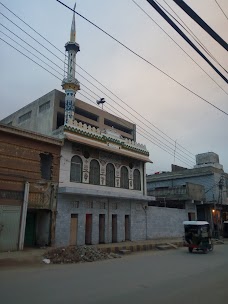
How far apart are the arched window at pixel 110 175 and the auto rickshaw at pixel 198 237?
24.4 ft

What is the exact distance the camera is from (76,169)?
22578 millimetres

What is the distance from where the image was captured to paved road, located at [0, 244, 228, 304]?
745 cm

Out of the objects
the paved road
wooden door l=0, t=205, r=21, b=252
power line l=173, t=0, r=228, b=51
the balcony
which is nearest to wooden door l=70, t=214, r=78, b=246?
wooden door l=0, t=205, r=21, b=252

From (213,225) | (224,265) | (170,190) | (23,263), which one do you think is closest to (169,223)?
(170,190)

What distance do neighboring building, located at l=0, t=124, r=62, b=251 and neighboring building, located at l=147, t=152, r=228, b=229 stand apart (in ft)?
58.2

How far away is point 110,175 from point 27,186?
8511 mm

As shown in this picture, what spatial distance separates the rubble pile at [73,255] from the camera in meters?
15.3

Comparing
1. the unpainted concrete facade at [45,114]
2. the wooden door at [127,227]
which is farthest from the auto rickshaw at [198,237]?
the unpainted concrete facade at [45,114]

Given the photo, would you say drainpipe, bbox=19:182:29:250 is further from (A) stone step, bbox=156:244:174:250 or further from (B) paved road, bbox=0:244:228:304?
(A) stone step, bbox=156:244:174:250

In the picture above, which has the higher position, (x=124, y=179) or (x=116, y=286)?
(x=124, y=179)

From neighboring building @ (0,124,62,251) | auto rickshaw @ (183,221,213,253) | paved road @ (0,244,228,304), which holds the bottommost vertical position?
paved road @ (0,244,228,304)

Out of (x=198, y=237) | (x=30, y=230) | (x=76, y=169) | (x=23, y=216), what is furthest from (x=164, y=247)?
(x=23, y=216)

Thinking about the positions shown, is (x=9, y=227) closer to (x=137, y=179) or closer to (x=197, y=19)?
(x=137, y=179)

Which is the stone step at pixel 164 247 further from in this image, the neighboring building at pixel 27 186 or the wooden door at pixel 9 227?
the wooden door at pixel 9 227
